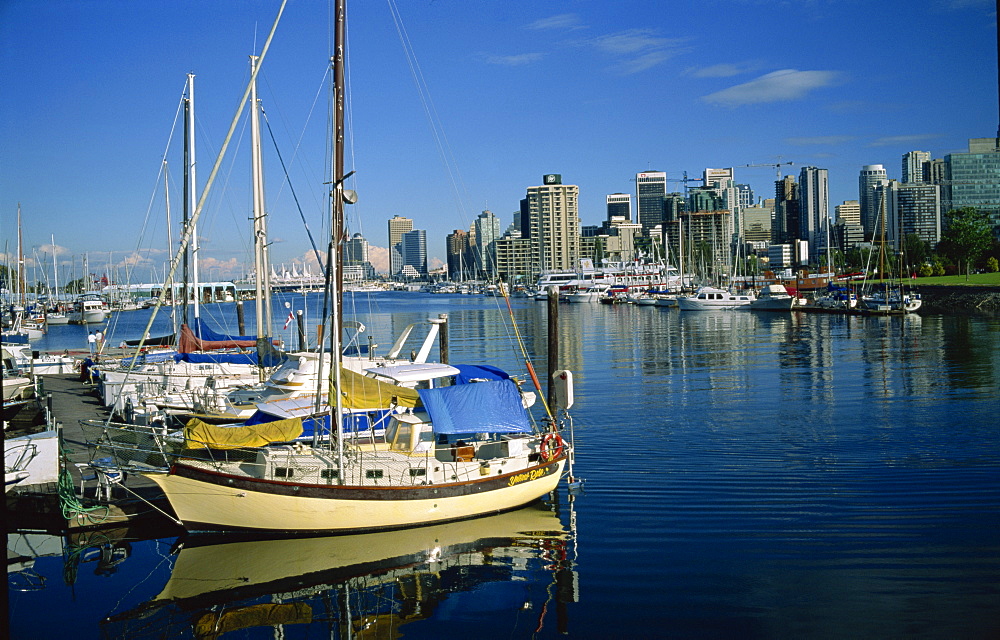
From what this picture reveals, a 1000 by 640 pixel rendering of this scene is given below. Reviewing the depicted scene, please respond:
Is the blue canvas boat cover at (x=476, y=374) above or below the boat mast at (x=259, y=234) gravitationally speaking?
below

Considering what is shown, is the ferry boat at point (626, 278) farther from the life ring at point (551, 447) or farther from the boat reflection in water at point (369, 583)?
the boat reflection in water at point (369, 583)

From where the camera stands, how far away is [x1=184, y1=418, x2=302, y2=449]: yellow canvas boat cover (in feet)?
58.1

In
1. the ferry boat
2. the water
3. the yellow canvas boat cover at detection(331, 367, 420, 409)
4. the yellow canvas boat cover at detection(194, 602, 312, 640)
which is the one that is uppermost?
the ferry boat

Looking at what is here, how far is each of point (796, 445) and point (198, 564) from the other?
17.9m

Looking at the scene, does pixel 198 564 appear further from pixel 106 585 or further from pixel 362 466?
pixel 362 466

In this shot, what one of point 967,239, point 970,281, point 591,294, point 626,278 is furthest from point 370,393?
point 626,278

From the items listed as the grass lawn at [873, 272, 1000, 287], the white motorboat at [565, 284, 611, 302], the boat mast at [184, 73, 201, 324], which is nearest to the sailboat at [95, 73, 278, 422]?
the boat mast at [184, 73, 201, 324]

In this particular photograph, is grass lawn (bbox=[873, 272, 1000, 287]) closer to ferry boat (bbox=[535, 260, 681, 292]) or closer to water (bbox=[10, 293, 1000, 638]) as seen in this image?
ferry boat (bbox=[535, 260, 681, 292])

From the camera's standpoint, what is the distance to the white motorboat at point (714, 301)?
10775 cm

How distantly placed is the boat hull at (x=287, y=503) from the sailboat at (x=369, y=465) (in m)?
0.02

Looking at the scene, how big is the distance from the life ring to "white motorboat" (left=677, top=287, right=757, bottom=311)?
90.2m

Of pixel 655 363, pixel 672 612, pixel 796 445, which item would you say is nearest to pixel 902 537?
pixel 672 612

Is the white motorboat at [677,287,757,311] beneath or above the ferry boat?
beneath

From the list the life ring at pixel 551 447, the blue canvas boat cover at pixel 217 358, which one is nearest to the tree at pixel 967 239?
the blue canvas boat cover at pixel 217 358
